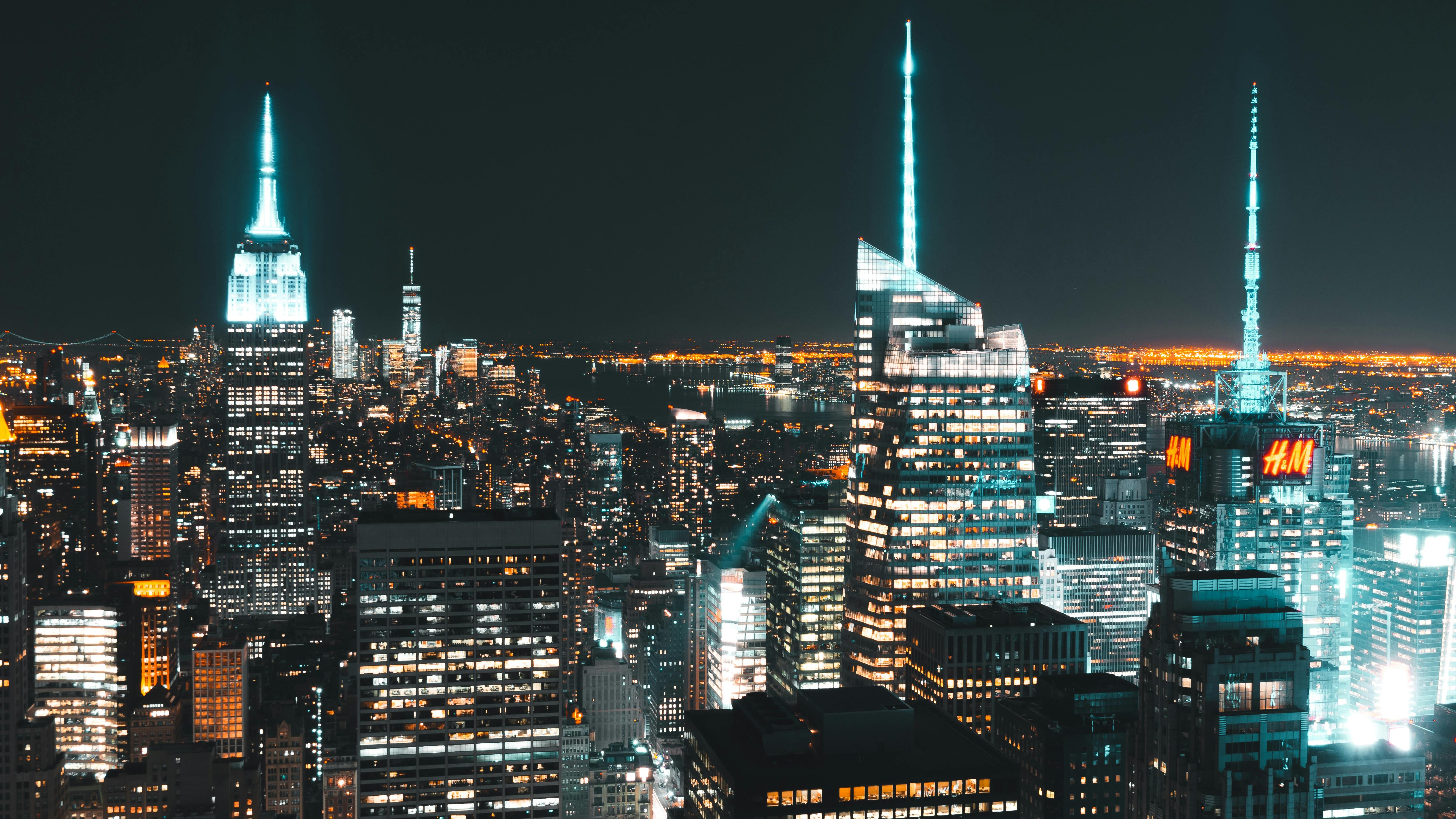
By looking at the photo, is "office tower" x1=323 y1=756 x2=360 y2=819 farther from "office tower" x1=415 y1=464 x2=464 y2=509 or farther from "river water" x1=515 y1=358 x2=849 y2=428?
"river water" x1=515 y1=358 x2=849 y2=428

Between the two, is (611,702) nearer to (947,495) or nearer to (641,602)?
(641,602)

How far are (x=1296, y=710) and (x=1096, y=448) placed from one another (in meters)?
39.2

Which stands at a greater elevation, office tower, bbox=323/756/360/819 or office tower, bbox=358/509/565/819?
office tower, bbox=358/509/565/819

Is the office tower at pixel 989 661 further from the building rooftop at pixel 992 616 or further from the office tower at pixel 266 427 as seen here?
the office tower at pixel 266 427

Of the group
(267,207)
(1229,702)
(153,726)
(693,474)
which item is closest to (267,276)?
(267,207)

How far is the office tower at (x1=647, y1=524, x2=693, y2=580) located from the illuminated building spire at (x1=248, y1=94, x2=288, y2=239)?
23661mm

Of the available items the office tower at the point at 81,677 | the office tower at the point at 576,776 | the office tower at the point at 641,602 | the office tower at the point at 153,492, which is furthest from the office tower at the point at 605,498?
the office tower at the point at 576,776

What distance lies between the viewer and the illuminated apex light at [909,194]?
126ft

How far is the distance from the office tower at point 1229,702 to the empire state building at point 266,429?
1872 inches

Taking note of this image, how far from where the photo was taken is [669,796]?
4134 centimetres

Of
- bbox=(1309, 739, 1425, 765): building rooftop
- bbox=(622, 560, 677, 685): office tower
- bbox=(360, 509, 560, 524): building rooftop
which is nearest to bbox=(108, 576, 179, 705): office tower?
bbox=(622, 560, 677, 685): office tower

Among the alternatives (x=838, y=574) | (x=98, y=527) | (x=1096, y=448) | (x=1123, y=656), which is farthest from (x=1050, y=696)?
(x=98, y=527)

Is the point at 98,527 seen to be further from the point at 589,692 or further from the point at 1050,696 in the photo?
the point at 1050,696

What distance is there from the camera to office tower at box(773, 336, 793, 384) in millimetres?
60125
